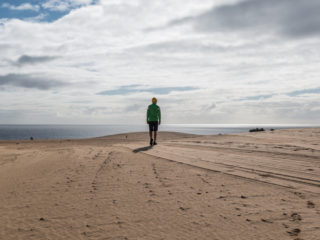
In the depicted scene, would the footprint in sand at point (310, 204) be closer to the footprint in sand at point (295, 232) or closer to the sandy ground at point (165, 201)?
the sandy ground at point (165, 201)

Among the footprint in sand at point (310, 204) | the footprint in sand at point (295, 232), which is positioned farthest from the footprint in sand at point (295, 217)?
the footprint in sand at point (310, 204)

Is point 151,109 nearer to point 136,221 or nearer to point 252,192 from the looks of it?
point 252,192

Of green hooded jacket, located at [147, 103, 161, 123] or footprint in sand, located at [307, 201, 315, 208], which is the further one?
green hooded jacket, located at [147, 103, 161, 123]

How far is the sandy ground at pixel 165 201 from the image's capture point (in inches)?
122

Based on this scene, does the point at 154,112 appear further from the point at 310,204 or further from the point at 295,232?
the point at 295,232

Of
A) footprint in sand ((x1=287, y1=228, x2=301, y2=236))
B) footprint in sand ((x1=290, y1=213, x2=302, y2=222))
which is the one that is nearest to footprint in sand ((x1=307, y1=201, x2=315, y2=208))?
footprint in sand ((x1=290, y1=213, x2=302, y2=222))

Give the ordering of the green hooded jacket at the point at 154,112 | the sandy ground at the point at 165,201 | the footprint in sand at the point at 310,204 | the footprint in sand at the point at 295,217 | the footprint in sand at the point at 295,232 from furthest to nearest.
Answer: the green hooded jacket at the point at 154,112
the footprint in sand at the point at 310,204
the footprint in sand at the point at 295,217
the sandy ground at the point at 165,201
the footprint in sand at the point at 295,232

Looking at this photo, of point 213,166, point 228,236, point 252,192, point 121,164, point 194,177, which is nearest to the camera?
point 228,236

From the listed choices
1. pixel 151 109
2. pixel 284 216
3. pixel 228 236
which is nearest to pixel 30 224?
pixel 228 236

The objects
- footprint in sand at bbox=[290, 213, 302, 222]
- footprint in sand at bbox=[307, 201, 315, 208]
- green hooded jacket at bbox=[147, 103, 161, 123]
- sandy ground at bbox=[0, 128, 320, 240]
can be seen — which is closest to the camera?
sandy ground at bbox=[0, 128, 320, 240]

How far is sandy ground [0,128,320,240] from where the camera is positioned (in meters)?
3.10

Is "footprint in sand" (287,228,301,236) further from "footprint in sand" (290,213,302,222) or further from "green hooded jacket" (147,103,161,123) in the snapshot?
"green hooded jacket" (147,103,161,123)

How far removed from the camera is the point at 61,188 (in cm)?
497

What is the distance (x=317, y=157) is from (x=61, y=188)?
6506 millimetres
